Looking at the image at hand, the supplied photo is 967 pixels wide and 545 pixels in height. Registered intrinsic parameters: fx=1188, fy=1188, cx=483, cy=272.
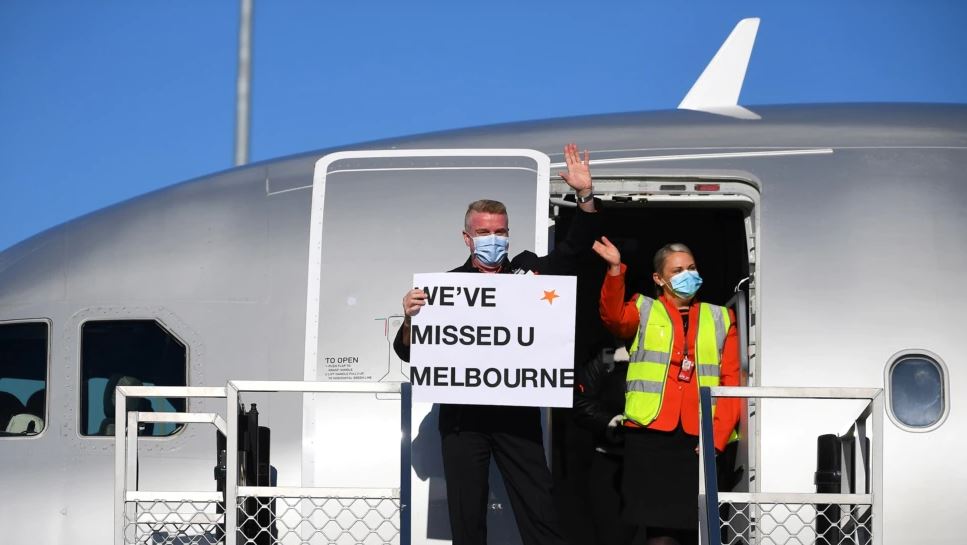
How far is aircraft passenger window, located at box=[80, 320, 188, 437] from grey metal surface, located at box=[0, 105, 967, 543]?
8 cm

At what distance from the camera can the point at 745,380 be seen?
25.2 feet

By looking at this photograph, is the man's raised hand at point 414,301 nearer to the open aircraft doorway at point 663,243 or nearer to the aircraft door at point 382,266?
the aircraft door at point 382,266

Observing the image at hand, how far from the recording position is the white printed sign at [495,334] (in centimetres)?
623

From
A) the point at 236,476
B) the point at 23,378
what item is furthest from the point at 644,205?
the point at 23,378

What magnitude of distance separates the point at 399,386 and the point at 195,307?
2.24 meters

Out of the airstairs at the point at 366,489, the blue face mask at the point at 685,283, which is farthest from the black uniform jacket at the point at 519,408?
the blue face mask at the point at 685,283

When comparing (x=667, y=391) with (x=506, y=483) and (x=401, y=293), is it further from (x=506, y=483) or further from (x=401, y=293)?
(x=401, y=293)

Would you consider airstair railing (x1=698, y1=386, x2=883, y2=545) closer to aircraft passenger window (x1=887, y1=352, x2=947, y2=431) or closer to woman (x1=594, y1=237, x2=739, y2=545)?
woman (x1=594, y1=237, x2=739, y2=545)

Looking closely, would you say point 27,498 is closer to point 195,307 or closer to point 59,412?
point 59,412

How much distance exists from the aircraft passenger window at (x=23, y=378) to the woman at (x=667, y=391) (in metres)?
3.69

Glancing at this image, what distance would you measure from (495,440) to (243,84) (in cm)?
1091

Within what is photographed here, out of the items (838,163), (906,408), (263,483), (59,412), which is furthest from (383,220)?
(906,408)

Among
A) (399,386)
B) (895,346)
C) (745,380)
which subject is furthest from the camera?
(745,380)

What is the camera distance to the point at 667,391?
21.8ft
